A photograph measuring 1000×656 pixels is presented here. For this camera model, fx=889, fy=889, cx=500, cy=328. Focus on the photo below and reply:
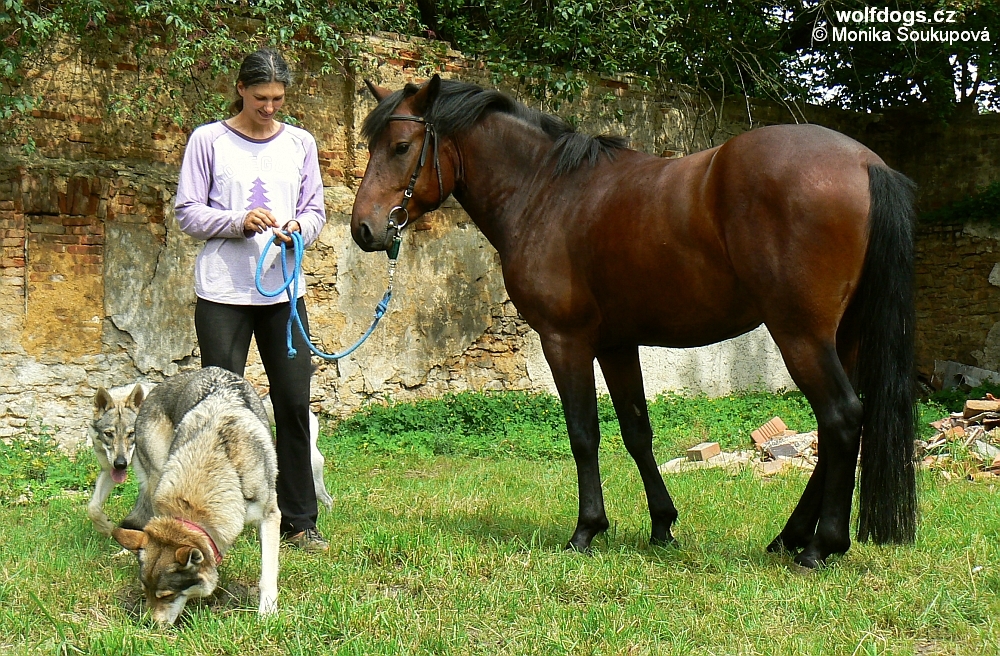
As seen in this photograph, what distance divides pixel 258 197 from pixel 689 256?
2.14 meters

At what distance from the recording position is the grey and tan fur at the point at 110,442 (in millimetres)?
4895

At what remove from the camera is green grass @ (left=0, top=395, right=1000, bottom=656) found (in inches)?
125

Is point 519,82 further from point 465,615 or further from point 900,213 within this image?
point 465,615

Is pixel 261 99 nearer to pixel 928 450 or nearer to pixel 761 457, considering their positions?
pixel 761 457

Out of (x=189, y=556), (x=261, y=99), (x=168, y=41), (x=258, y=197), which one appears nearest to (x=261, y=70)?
(x=261, y=99)

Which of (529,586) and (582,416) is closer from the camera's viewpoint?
(529,586)

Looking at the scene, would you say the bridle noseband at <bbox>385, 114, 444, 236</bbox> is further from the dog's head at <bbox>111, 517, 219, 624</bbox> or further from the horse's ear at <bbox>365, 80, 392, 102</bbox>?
the dog's head at <bbox>111, 517, 219, 624</bbox>

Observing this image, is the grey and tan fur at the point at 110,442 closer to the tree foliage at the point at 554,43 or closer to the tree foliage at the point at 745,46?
the tree foliage at the point at 554,43

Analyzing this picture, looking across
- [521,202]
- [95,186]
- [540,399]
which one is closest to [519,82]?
[540,399]

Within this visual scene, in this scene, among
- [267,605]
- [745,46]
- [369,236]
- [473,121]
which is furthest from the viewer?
[745,46]

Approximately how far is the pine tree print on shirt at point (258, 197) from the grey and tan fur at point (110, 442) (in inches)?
52.7

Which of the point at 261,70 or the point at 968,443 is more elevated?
the point at 261,70

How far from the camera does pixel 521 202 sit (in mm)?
4820

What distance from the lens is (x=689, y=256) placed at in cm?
409
